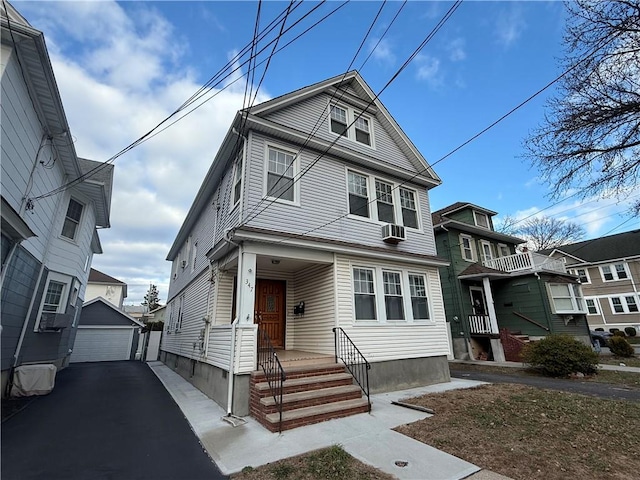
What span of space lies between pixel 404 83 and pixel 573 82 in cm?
606

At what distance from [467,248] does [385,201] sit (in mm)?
9700

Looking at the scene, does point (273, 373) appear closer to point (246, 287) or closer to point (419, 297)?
point (246, 287)

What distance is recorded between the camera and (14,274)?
21.6 feet

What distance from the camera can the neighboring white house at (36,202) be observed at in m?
5.41

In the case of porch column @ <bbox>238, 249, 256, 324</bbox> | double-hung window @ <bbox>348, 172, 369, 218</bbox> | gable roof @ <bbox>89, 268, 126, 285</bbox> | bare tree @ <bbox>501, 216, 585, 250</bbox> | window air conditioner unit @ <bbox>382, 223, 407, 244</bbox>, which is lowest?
porch column @ <bbox>238, 249, 256, 324</bbox>

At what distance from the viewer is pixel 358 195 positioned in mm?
9266

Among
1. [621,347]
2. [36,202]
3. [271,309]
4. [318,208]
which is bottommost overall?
[621,347]

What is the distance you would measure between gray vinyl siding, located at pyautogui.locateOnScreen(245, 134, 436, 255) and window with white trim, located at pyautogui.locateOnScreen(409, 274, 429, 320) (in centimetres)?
93

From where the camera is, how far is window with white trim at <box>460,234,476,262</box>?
16.7 meters

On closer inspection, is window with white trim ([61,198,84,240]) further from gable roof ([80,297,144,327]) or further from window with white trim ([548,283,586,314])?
window with white trim ([548,283,586,314])

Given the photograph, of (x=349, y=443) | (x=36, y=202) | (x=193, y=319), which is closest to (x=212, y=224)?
(x=193, y=319)

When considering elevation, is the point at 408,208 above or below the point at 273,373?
above

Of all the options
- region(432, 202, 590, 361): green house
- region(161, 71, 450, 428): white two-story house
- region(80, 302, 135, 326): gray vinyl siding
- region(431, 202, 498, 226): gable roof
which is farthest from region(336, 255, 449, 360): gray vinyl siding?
region(80, 302, 135, 326): gray vinyl siding

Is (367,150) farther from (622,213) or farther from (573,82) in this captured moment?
Result: (622,213)
